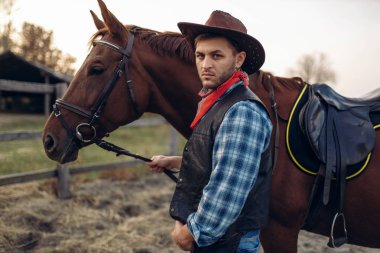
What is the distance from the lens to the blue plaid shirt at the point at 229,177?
1.24 metres

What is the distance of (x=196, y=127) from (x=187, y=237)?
48 centimetres

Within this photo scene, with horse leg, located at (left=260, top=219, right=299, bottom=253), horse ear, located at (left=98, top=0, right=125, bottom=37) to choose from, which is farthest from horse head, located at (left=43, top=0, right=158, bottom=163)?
horse leg, located at (left=260, top=219, right=299, bottom=253)

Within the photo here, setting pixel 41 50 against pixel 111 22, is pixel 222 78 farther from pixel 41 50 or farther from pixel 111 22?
pixel 41 50

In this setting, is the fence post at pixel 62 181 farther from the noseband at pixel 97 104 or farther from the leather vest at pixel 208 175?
the leather vest at pixel 208 175

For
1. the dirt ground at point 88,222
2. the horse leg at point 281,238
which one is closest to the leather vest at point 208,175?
the horse leg at point 281,238

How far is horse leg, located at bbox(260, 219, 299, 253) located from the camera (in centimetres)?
208

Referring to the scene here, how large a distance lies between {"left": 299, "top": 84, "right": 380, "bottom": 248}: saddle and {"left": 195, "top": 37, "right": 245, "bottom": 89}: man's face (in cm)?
88

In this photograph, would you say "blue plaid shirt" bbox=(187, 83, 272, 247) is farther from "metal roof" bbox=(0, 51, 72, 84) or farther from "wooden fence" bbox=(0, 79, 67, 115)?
"metal roof" bbox=(0, 51, 72, 84)

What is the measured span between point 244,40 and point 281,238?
133 centimetres

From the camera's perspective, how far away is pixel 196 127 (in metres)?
1.45

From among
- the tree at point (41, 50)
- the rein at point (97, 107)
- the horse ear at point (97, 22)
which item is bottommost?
the tree at point (41, 50)

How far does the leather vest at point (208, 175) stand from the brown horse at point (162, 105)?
72 centimetres

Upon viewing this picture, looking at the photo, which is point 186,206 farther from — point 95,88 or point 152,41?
point 152,41

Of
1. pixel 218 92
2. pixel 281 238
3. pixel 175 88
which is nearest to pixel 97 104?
pixel 175 88
